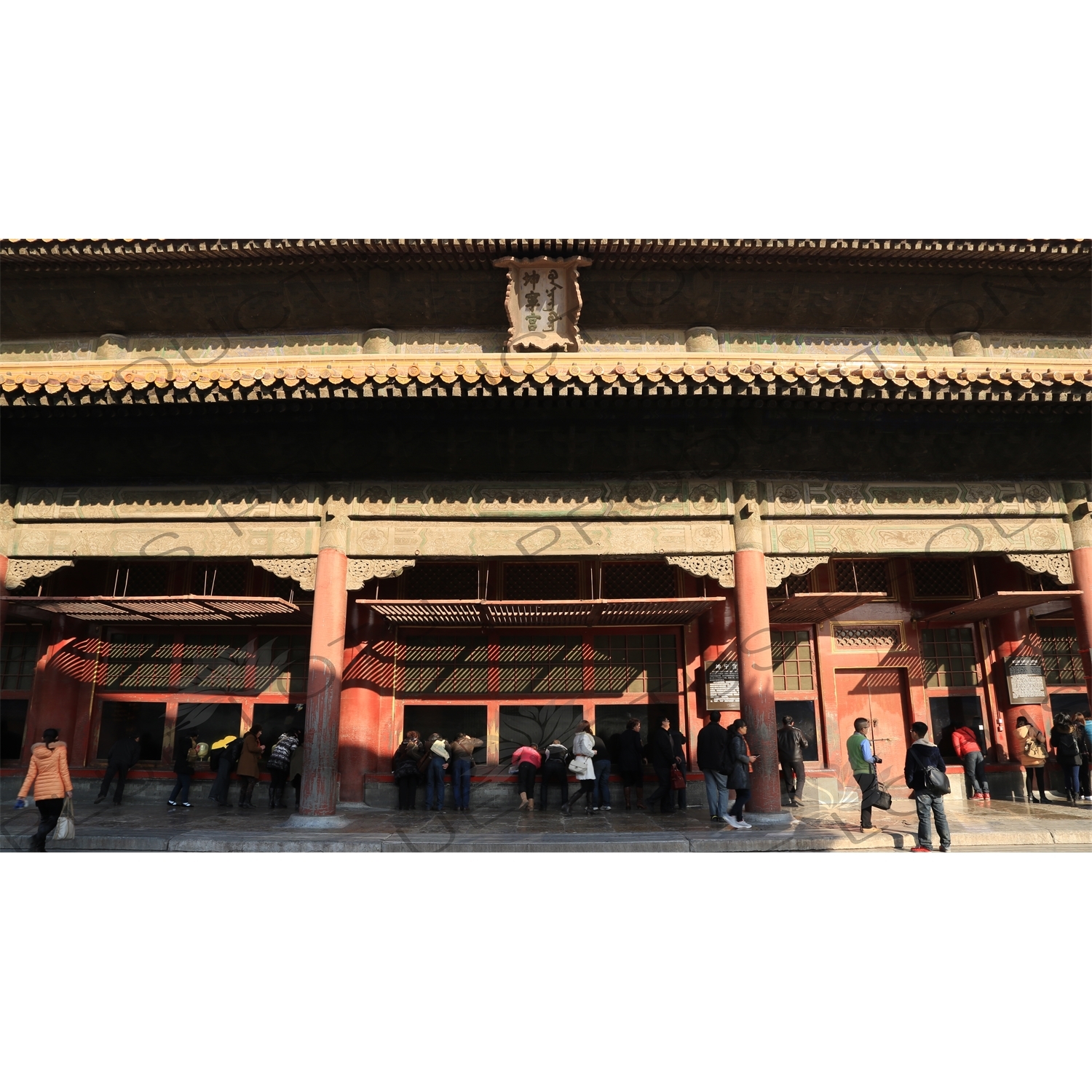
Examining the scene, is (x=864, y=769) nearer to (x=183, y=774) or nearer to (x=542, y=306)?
(x=542, y=306)

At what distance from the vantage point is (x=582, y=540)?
10367mm

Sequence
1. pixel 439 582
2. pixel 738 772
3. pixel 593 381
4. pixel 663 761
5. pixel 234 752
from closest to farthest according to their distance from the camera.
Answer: pixel 593 381
pixel 738 772
pixel 663 761
pixel 234 752
pixel 439 582

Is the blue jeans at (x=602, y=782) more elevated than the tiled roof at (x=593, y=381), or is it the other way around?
the tiled roof at (x=593, y=381)

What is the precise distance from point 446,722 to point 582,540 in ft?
14.4

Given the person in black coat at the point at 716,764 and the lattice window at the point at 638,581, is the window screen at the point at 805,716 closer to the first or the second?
the lattice window at the point at 638,581

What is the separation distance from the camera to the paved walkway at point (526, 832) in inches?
344

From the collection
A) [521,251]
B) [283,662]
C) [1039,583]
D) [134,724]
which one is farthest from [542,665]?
[1039,583]

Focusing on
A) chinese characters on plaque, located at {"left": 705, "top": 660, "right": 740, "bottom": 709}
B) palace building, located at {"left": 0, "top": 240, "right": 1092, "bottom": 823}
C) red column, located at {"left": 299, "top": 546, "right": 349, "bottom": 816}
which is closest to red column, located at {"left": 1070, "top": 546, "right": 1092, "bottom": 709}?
palace building, located at {"left": 0, "top": 240, "right": 1092, "bottom": 823}

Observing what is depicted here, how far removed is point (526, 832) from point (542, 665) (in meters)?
3.83

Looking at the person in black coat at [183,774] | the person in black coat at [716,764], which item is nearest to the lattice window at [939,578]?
the person in black coat at [716,764]

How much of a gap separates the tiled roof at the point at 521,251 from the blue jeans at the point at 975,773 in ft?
25.7

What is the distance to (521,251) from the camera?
38.3ft

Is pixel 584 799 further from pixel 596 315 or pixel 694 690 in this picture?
pixel 596 315

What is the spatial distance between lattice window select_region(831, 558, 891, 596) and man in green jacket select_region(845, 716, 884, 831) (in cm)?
366
